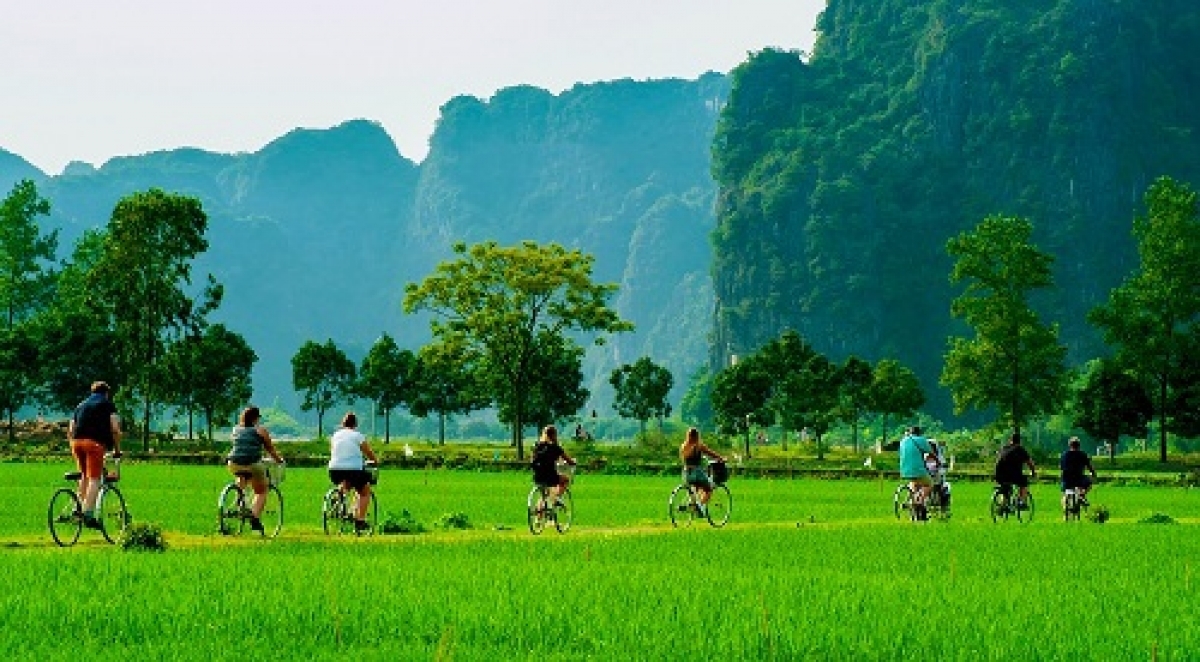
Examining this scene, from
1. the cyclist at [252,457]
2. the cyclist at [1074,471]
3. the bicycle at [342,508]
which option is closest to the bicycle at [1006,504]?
the cyclist at [1074,471]

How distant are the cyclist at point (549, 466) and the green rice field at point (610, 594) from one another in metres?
1.08

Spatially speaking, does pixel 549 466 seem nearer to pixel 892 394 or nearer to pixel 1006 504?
pixel 1006 504

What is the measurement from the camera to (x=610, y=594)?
51.4 ft

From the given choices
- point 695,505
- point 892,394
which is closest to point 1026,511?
point 695,505

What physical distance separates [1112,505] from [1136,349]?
4868 centimetres

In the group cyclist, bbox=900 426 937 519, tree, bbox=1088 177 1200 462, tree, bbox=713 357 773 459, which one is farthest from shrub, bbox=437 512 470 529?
tree, bbox=713 357 773 459

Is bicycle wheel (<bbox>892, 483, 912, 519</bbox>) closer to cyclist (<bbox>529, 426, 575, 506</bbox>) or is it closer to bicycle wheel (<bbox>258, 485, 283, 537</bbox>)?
cyclist (<bbox>529, 426, 575, 506</bbox>)

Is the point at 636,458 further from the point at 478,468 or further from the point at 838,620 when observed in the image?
the point at 838,620

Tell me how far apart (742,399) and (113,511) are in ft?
280

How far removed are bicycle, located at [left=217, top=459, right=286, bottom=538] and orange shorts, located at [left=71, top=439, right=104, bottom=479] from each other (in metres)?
2.46

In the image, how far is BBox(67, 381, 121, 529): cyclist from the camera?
873 inches

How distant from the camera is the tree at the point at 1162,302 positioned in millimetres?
90562

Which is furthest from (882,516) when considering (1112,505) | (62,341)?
(62,341)

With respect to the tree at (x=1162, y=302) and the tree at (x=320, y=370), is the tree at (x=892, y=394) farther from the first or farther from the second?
the tree at (x=320, y=370)
